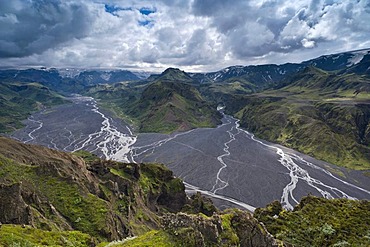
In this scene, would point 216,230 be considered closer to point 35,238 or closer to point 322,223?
point 35,238

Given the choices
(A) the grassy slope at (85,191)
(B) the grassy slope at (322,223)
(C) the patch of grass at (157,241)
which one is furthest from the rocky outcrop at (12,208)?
(B) the grassy slope at (322,223)

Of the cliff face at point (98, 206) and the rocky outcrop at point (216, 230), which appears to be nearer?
the rocky outcrop at point (216, 230)

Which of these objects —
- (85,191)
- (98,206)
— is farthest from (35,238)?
(85,191)

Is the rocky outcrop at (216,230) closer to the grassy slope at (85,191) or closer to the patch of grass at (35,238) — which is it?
the patch of grass at (35,238)

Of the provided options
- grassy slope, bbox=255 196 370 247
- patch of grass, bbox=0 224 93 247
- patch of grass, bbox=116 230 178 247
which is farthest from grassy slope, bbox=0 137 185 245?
grassy slope, bbox=255 196 370 247

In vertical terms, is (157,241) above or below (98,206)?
above

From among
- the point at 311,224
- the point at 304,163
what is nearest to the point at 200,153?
the point at 304,163

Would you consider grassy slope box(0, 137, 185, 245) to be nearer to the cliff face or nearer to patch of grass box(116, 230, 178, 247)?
the cliff face
